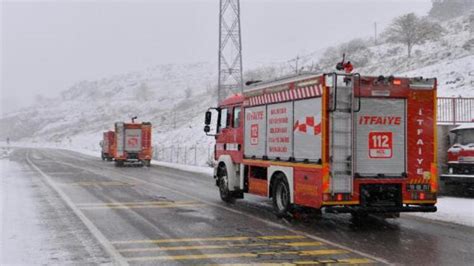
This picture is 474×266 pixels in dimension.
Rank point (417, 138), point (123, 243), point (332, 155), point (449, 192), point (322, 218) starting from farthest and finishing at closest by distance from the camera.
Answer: point (449, 192)
point (322, 218)
point (417, 138)
point (332, 155)
point (123, 243)

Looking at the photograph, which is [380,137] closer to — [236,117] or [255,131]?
[255,131]

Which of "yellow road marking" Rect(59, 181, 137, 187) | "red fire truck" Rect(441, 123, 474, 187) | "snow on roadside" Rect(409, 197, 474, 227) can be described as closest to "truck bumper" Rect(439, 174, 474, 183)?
"red fire truck" Rect(441, 123, 474, 187)

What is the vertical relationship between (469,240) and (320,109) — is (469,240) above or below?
below

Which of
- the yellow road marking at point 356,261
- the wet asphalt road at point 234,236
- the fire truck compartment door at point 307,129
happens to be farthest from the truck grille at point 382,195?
the yellow road marking at point 356,261

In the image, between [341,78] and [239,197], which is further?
[239,197]

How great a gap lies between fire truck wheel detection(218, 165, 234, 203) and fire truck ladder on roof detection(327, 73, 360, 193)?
480 cm

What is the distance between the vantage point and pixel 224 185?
1462cm

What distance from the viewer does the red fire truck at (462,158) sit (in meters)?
14.9

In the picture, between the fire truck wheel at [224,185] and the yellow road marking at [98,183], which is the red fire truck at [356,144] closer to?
the fire truck wheel at [224,185]

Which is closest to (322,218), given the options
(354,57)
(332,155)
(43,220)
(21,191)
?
(332,155)

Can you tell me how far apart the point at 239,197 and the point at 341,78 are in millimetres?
5426

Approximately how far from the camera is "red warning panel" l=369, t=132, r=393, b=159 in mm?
10422

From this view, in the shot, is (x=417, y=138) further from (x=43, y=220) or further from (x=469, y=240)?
(x=43, y=220)

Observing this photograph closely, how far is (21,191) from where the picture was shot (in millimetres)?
17156
